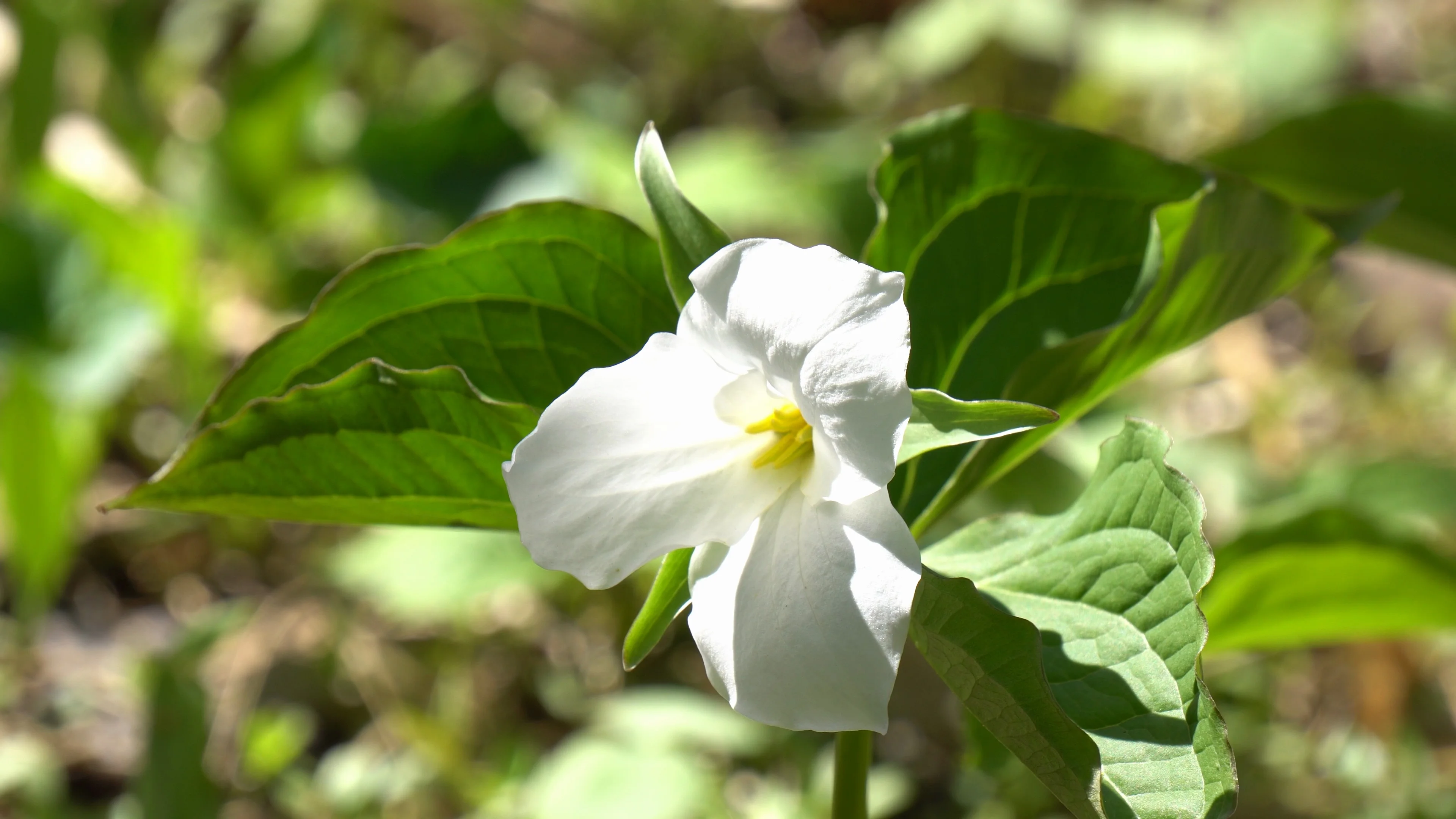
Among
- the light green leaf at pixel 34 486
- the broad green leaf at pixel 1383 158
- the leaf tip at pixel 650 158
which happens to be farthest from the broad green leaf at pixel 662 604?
the light green leaf at pixel 34 486

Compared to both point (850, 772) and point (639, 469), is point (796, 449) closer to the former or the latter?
point (639, 469)

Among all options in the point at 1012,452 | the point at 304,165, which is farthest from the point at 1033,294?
the point at 304,165

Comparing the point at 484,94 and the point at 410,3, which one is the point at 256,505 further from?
the point at 410,3

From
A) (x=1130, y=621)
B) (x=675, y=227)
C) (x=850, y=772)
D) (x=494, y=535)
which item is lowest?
(x=494, y=535)

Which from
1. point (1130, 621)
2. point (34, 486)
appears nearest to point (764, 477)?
point (1130, 621)

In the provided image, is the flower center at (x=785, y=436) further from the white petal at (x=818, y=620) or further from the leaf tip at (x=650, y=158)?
the leaf tip at (x=650, y=158)

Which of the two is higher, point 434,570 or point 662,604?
point 662,604

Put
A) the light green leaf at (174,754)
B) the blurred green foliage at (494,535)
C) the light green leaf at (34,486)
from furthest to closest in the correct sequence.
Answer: the light green leaf at (34,486)
the blurred green foliage at (494,535)
the light green leaf at (174,754)

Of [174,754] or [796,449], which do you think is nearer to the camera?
[796,449]
